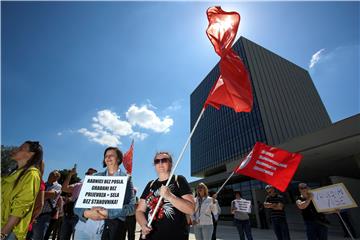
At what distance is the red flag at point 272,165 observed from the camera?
18.8 ft

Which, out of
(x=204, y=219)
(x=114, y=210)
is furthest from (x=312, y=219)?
(x=114, y=210)

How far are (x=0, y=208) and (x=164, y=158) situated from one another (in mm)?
1710

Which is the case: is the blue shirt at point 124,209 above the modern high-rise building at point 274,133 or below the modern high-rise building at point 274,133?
below

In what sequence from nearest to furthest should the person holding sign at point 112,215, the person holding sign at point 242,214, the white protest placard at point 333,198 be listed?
the person holding sign at point 112,215 < the white protest placard at point 333,198 < the person holding sign at point 242,214

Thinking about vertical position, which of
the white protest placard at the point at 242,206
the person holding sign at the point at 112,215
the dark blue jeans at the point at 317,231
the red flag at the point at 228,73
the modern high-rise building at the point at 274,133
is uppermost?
the modern high-rise building at the point at 274,133

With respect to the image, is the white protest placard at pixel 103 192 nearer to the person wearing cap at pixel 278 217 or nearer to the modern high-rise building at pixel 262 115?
the person wearing cap at pixel 278 217

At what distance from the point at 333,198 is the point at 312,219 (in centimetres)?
78

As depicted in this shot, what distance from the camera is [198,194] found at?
20.9 ft

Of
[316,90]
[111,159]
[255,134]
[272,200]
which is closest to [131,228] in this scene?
[272,200]

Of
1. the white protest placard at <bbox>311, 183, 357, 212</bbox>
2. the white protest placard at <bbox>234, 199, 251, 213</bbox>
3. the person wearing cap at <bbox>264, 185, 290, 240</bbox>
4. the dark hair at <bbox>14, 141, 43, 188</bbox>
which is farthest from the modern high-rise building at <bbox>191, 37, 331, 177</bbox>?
the dark hair at <bbox>14, 141, 43, 188</bbox>

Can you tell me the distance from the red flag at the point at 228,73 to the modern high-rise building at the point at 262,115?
45.5 meters

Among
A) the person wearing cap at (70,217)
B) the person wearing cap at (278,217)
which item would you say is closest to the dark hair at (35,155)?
the person wearing cap at (70,217)

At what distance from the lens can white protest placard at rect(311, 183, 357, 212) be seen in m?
5.28

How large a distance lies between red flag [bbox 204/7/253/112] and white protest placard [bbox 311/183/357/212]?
3.71 meters
